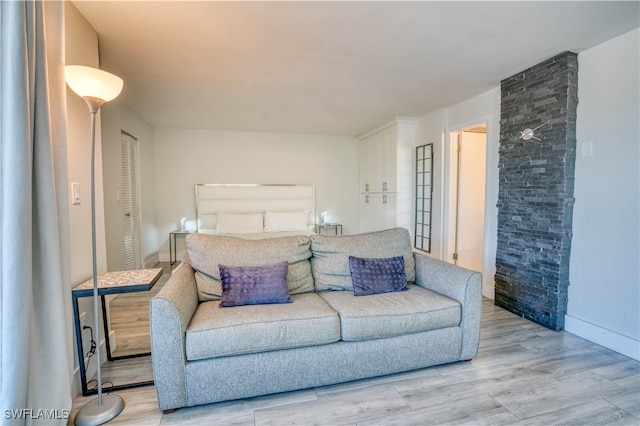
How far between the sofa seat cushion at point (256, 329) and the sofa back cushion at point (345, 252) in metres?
0.45

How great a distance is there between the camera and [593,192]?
250cm

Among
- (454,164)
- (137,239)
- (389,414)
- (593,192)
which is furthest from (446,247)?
(137,239)

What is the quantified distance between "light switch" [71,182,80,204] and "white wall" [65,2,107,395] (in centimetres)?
3

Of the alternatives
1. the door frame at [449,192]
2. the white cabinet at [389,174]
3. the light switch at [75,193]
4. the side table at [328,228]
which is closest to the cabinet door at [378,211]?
the white cabinet at [389,174]

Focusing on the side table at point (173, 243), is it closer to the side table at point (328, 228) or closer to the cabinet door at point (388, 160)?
the side table at point (328, 228)

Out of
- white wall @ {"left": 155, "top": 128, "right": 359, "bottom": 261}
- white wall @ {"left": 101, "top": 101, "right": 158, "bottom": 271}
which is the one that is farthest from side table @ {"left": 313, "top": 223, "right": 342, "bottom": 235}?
white wall @ {"left": 101, "top": 101, "right": 158, "bottom": 271}

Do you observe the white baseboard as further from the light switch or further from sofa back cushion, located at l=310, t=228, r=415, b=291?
the light switch

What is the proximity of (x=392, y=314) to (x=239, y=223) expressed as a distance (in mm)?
3862

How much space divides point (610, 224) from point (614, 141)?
0.64m

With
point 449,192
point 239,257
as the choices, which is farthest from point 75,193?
point 449,192

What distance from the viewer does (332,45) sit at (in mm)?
2398

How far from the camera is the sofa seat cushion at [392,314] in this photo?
1.91m

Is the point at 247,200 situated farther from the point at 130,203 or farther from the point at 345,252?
the point at 345,252

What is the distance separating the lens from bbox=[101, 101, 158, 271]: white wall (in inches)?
135
